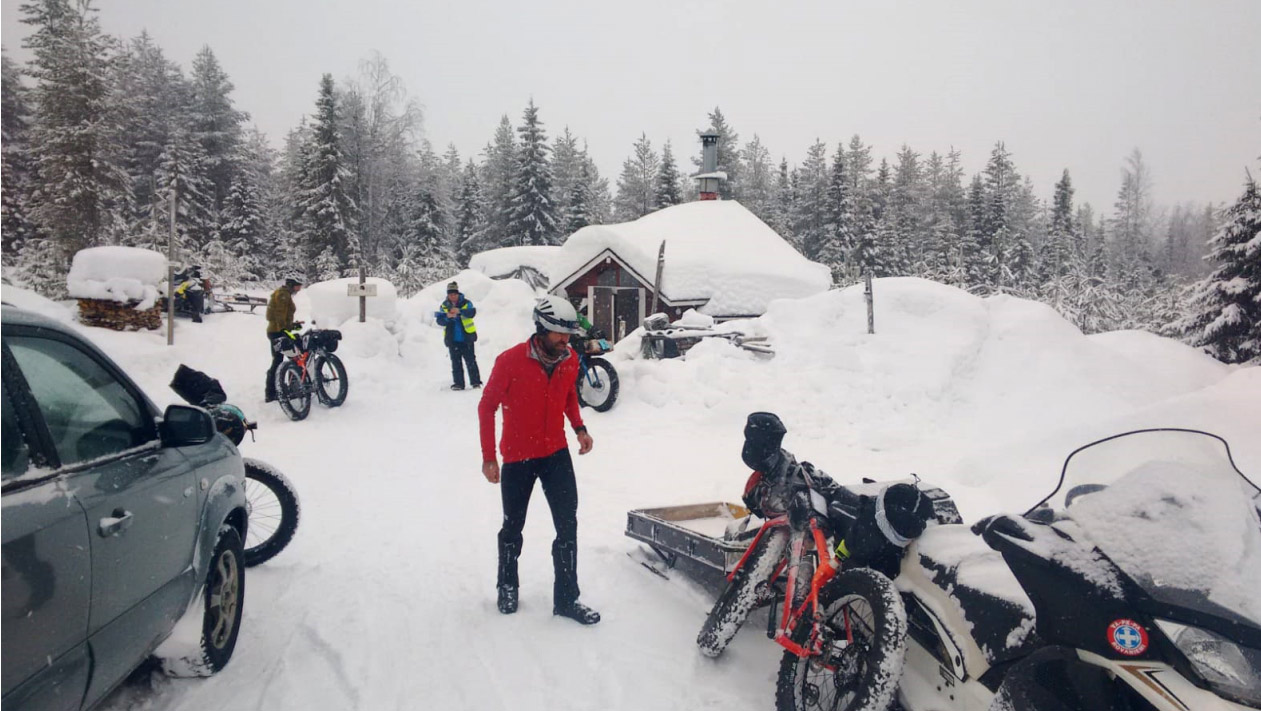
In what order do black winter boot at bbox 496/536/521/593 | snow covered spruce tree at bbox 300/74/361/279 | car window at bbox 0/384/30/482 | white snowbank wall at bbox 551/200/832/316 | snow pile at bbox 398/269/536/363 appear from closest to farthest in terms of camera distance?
1. car window at bbox 0/384/30/482
2. black winter boot at bbox 496/536/521/593
3. snow pile at bbox 398/269/536/363
4. white snowbank wall at bbox 551/200/832/316
5. snow covered spruce tree at bbox 300/74/361/279

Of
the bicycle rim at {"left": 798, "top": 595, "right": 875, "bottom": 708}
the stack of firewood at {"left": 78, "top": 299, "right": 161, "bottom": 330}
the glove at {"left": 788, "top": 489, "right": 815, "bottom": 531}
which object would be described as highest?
the stack of firewood at {"left": 78, "top": 299, "right": 161, "bottom": 330}

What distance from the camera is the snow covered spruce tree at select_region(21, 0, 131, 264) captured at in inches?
976

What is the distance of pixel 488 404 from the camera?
4.09 metres

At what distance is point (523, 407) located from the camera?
159 inches

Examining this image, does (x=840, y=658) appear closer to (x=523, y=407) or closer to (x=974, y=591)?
(x=974, y=591)

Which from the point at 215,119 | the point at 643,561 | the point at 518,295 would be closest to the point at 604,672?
the point at 643,561

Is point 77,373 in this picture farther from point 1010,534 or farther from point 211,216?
point 211,216

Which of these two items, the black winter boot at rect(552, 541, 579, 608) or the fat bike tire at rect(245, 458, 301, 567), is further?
the fat bike tire at rect(245, 458, 301, 567)

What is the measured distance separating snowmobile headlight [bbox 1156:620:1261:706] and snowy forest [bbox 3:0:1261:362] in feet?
63.3

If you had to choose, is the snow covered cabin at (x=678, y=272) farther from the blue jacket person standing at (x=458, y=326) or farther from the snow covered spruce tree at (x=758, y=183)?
the snow covered spruce tree at (x=758, y=183)

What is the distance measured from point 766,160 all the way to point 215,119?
2029 inches

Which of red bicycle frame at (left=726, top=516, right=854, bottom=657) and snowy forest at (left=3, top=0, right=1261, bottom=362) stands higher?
snowy forest at (left=3, top=0, right=1261, bottom=362)

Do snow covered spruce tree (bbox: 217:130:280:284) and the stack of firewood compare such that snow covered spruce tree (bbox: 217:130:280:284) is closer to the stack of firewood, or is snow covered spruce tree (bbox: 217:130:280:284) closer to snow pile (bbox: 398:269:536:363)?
snow pile (bbox: 398:269:536:363)

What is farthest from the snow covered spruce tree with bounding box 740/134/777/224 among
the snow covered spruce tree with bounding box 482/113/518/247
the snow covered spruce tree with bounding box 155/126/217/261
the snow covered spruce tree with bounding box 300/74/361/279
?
the snow covered spruce tree with bounding box 155/126/217/261
